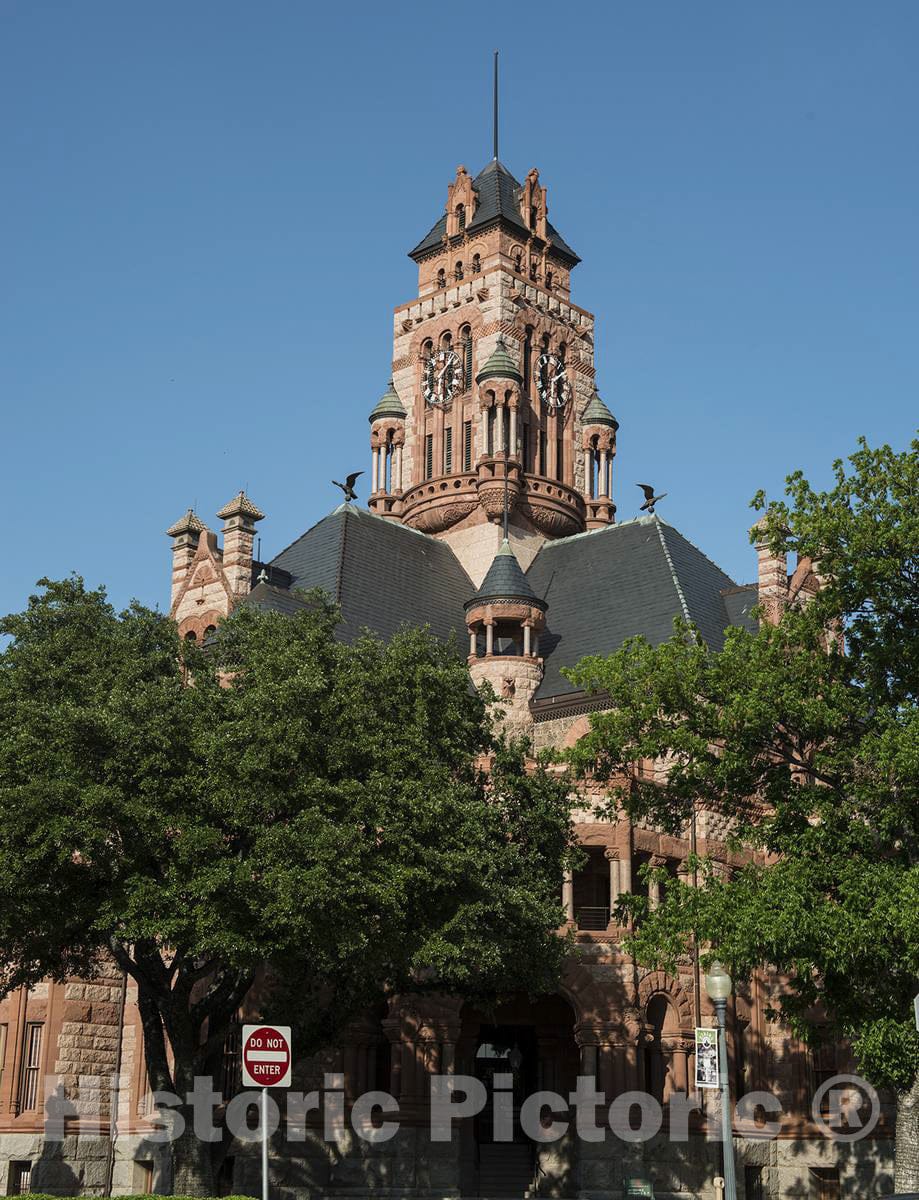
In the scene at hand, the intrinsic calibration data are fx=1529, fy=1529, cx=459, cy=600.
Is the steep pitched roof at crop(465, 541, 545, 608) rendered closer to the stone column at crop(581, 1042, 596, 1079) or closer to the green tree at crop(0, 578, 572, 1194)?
the stone column at crop(581, 1042, 596, 1079)

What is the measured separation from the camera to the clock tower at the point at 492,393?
66.5 m

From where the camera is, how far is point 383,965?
33.6 metres

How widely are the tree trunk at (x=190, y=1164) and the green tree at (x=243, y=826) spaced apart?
58 millimetres

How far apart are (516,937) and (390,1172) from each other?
1181 cm

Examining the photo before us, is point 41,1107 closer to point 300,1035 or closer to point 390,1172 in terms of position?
point 390,1172

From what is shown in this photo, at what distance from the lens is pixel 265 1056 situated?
1955 centimetres

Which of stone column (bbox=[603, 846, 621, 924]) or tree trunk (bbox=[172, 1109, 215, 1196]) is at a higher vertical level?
stone column (bbox=[603, 846, 621, 924])

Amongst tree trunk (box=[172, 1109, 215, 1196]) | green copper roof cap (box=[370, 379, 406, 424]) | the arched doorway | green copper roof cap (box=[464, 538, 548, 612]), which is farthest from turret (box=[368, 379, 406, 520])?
tree trunk (box=[172, 1109, 215, 1196])

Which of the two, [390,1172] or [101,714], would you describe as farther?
[390,1172]

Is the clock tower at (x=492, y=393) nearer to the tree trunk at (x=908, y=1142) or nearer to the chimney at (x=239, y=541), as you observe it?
the chimney at (x=239, y=541)

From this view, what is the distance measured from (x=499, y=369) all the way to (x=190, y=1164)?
4140 centimetres

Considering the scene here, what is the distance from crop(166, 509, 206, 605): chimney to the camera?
2206 inches

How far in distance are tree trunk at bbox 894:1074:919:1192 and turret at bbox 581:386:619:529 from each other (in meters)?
41.6

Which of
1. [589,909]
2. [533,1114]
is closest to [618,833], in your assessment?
[589,909]
